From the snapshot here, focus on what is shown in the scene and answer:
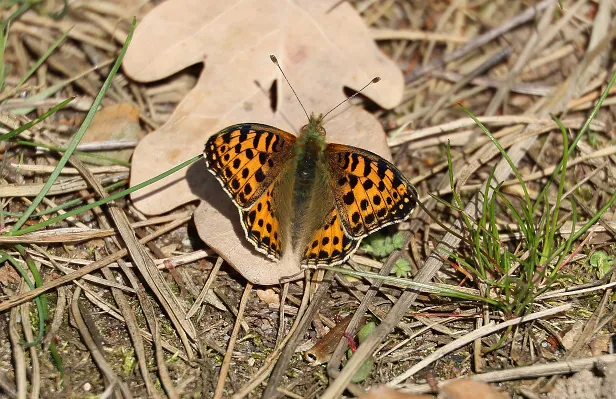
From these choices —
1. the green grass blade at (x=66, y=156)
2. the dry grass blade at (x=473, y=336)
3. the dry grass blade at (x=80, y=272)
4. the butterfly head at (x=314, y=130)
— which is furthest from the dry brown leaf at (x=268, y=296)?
the green grass blade at (x=66, y=156)

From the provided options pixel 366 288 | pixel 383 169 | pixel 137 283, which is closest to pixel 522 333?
pixel 366 288

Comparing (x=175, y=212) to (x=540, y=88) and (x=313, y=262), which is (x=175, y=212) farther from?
(x=540, y=88)

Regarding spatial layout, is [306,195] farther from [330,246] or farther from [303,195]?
[330,246]

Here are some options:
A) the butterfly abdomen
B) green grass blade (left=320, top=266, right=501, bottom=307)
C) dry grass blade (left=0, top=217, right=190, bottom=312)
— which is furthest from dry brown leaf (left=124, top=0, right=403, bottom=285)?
green grass blade (left=320, top=266, right=501, bottom=307)

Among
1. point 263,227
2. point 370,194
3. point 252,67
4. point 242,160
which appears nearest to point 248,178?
point 242,160

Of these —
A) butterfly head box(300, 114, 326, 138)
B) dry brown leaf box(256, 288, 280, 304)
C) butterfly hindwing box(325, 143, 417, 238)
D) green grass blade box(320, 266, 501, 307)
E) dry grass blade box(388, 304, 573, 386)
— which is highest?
butterfly head box(300, 114, 326, 138)

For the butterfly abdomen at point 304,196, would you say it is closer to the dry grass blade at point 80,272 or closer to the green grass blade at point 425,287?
the green grass blade at point 425,287

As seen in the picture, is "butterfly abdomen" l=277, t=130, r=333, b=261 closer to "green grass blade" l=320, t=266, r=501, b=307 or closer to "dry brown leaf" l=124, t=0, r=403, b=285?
"green grass blade" l=320, t=266, r=501, b=307
